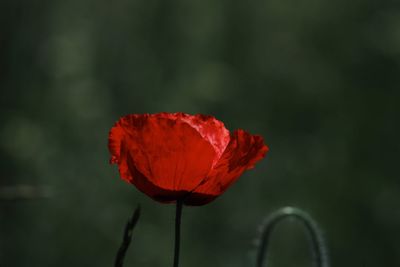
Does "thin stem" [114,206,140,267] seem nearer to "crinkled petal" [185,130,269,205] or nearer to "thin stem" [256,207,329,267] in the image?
"crinkled petal" [185,130,269,205]

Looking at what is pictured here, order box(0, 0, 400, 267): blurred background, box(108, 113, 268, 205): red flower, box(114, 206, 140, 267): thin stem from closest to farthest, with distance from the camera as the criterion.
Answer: box(114, 206, 140, 267): thin stem < box(108, 113, 268, 205): red flower < box(0, 0, 400, 267): blurred background

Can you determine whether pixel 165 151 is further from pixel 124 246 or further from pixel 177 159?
pixel 124 246

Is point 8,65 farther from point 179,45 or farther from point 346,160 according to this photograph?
point 346,160

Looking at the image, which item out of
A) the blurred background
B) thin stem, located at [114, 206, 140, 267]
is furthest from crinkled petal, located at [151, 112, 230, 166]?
the blurred background

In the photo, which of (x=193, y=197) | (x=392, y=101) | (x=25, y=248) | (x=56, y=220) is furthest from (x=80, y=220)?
(x=193, y=197)

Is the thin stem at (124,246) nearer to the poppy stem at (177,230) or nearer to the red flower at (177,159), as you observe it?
the poppy stem at (177,230)

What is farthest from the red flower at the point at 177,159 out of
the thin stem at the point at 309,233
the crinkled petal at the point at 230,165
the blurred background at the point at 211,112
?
the blurred background at the point at 211,112
